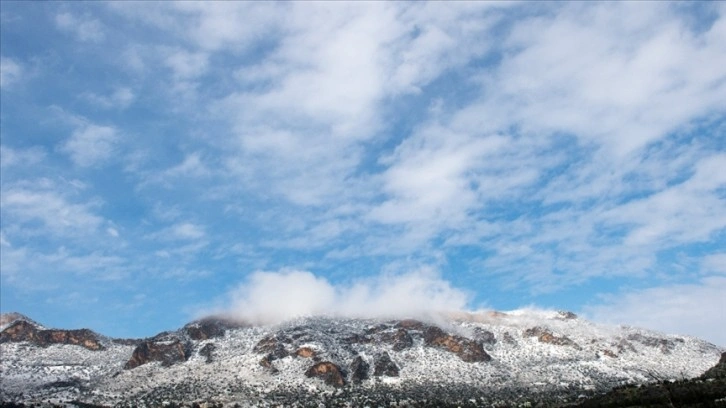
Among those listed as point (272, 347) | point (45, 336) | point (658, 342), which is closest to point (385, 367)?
point (272, 347)

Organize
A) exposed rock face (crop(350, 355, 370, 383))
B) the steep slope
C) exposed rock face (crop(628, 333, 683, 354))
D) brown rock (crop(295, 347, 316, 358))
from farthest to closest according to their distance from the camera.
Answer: exposed rock face (crop(628, 333, 683, 354)), brown rock (crop(295, 347, 316, 358)), exposed rock face (crop(350, 355, 370, 383)), the steep slope

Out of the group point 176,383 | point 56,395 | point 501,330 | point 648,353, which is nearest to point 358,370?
point 176,383

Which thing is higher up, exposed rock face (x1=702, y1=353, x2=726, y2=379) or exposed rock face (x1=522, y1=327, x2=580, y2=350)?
exposed rock face (x1=522, y1=327, x2=580, y2=350)

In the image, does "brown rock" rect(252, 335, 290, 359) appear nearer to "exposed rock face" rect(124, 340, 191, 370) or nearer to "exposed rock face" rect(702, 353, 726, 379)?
"exposed rock face" rect(124, 340, 191, 370)

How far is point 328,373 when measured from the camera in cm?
15325

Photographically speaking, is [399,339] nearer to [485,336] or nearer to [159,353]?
[485,336]

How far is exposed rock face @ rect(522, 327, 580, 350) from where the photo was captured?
175375mm

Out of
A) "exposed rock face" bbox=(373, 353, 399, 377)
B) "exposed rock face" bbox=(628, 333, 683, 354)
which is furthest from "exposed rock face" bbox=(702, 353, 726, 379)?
"exposed rock face" bbox=(373, 353, 399, 377)

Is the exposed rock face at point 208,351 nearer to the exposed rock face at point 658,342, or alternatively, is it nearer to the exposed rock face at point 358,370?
the exposed rock face at point 358,370

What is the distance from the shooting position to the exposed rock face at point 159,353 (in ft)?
549

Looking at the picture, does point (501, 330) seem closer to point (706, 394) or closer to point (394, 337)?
point (394, 337)

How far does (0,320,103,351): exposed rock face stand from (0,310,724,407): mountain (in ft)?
0.92

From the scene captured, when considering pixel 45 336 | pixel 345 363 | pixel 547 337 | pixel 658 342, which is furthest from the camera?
pixel 45 336

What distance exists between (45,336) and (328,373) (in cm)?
8580
